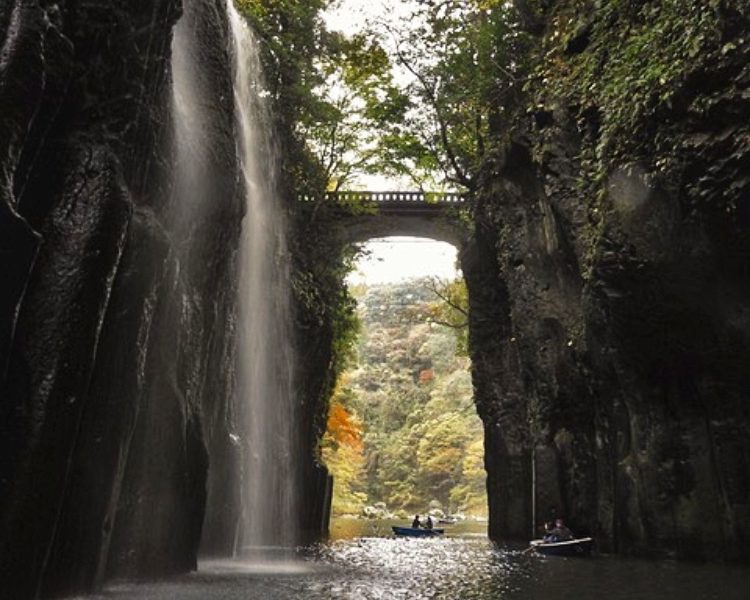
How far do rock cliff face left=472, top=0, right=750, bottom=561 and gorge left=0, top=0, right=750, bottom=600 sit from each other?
2.2 inches

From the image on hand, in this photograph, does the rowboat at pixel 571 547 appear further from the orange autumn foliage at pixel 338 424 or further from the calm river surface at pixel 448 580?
the orange autumn foliage at pixel 338 424

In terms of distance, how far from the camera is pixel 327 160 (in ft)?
94.9

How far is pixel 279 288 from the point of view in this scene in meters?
22.6

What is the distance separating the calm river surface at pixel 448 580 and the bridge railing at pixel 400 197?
56.6 feet

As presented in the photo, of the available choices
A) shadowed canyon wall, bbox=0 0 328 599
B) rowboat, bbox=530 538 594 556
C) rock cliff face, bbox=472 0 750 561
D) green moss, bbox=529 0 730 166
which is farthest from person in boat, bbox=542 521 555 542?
shadowed canyon wall, bbox=0 0 328 599

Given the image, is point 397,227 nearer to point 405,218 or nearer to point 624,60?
point 405,218

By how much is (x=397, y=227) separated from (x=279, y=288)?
1396 centimetres

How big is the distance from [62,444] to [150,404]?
3675 millimetres

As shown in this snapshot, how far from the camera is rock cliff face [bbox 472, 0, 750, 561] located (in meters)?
12.8

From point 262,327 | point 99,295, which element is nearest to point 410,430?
point 262,327

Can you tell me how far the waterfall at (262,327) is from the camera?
19000 millimetres

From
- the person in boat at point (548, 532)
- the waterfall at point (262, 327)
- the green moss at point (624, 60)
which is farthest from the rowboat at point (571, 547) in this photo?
the green moss at point (624, 60)

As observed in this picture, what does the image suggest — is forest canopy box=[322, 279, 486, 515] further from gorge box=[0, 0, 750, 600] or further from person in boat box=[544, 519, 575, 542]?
person in boat box=[544, 519, 575, 542]

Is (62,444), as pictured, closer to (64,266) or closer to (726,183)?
(64,266)
